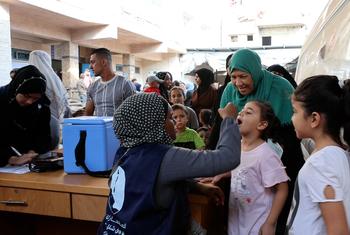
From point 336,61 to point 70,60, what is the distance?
33.2ft

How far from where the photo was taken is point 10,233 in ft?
7.27

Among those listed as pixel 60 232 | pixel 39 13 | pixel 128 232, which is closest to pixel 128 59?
pixel 39 13

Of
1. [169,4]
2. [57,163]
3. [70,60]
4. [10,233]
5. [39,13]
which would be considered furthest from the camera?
[169,4]

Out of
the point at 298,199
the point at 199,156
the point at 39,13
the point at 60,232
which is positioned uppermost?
the point at 39,13

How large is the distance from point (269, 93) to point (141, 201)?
971 mm

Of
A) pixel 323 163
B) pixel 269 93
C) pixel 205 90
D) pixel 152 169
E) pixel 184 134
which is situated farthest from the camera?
pixel 205 90

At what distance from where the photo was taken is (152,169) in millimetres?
1288

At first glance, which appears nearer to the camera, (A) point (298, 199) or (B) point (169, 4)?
(A) point (298, 199)

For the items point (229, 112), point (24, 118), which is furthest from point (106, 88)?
point (229, 112)

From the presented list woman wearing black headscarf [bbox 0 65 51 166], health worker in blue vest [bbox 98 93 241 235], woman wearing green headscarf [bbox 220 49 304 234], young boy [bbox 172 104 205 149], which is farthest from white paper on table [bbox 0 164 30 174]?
woman wearing green headscarf [bbox 220 49 304 234]

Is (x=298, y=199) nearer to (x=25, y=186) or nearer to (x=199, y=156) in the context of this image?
(x=199, y=156)

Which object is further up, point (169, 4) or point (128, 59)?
point (169, 4)

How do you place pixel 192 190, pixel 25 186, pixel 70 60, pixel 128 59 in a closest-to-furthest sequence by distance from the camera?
pixel 192 190
pixel 25 186
pixel 70 60
pixel 128 59

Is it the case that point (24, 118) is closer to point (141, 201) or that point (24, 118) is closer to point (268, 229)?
point (141, 201)
